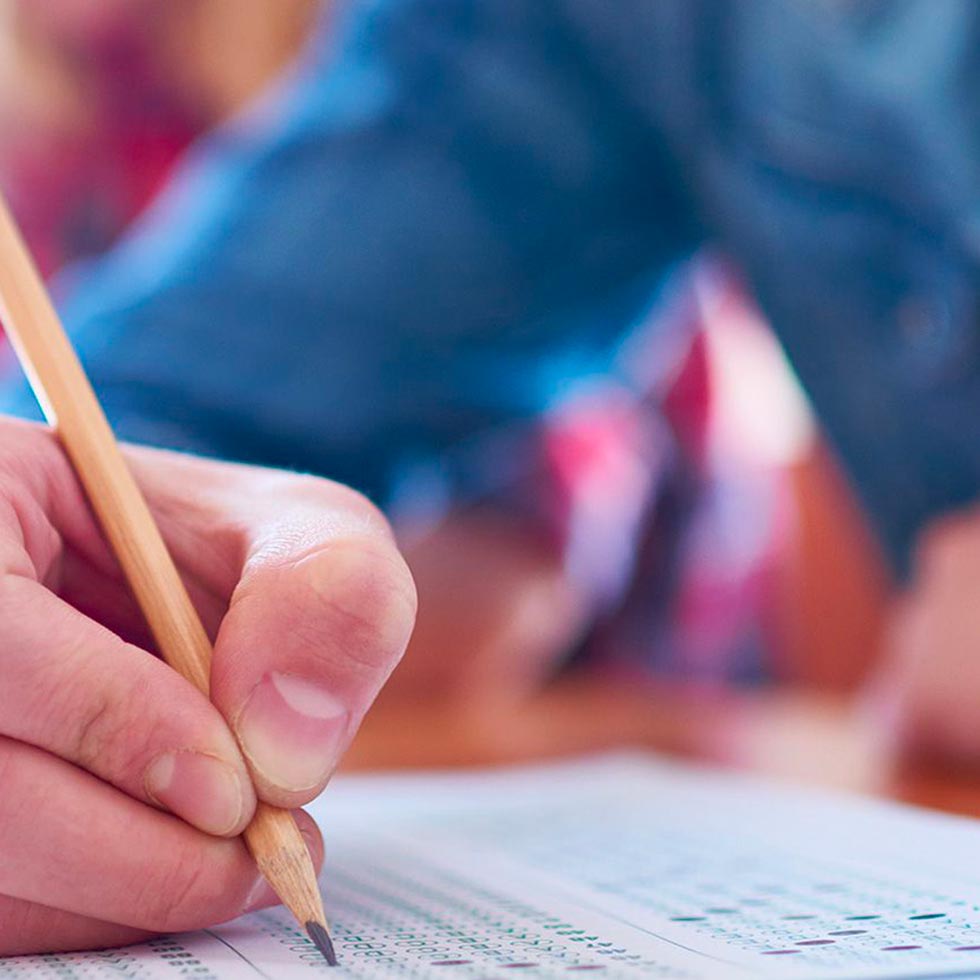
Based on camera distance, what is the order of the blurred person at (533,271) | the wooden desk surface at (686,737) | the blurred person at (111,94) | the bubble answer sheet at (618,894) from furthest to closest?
the blurred person at (111,94)
the blurred person at (533,271)
the wooden desk surface at (686,737)
the bubble answer sheet at (618,894)

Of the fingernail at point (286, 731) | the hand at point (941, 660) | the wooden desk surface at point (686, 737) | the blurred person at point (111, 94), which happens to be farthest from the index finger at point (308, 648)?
the blurred person at point (111, 94)

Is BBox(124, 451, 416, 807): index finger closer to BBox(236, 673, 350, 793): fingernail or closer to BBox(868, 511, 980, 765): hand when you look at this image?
BBox(236, 673, 350, 793): fingernail

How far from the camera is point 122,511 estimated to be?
0.26 metres

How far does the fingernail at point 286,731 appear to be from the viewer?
0.75ft

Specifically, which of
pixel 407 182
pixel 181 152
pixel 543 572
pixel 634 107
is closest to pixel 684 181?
pixel 634 107

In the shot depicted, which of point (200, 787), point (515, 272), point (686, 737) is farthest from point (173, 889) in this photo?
point (515, 272)

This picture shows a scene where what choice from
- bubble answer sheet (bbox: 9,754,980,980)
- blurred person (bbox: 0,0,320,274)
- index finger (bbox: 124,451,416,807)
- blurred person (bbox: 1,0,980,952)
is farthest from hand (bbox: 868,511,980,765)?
blurred person (bbox: 0,0,320,274)

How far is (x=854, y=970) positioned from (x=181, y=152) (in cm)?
103

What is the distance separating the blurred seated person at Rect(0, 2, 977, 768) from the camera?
0.62 m

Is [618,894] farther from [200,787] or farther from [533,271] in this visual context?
[533,271]

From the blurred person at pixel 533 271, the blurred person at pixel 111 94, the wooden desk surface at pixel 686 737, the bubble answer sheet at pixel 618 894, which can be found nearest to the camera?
the bubble answer sheet at pixel 618 894

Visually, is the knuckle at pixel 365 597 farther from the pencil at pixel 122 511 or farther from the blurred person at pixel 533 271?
the blurred person at pixel 533 271

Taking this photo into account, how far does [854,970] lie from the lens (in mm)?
206

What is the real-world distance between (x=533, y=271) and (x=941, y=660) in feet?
1.30
